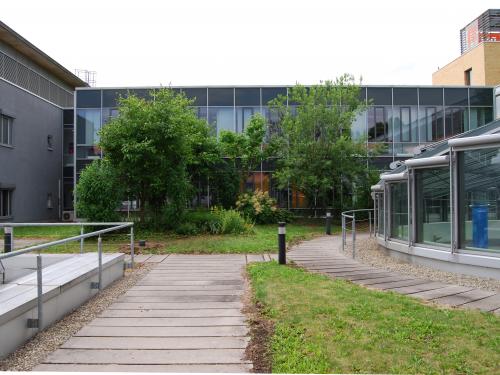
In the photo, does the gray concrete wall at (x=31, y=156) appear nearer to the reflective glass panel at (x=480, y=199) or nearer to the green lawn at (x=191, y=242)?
the green lawn at (x=191, y=242)

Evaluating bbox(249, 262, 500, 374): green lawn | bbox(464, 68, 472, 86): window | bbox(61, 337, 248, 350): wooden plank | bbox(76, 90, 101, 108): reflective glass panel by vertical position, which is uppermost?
bbox(464, 68, 472, 86): window

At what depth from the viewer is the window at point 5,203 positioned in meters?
25.8

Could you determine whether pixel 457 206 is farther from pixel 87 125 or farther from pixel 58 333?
pixel 87 125

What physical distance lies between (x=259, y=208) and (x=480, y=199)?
1537cm

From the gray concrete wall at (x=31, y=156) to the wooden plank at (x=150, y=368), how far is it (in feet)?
78.1

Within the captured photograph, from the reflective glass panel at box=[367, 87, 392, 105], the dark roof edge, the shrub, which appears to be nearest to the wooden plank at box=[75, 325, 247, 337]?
the shrub

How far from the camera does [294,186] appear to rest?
25922 millimetres

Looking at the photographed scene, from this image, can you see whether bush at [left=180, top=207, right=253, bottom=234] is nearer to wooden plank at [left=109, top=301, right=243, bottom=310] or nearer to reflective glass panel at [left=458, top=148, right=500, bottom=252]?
reflective glass panel at [left=458, top=148, right=500, bottom=252]

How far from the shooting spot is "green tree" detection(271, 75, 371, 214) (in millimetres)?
23953

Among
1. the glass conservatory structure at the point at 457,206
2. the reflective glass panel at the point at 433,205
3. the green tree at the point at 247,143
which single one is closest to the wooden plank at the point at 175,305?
the glass conservatory structure at the point at 457,206

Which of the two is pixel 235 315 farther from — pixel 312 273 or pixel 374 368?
pixel 312 273

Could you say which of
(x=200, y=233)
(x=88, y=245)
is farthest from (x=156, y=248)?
(x=88, y=245)

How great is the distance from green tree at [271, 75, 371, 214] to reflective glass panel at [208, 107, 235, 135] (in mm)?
5692

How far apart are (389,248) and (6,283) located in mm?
9729
